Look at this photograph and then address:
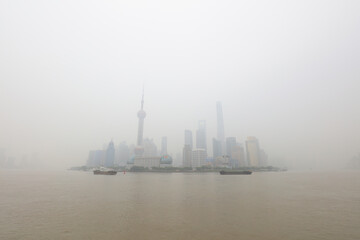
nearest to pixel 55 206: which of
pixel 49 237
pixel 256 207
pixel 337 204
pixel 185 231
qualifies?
pixel 49 237

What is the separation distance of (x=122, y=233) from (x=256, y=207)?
21346 mm

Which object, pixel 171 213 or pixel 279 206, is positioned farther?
pixel 279 206

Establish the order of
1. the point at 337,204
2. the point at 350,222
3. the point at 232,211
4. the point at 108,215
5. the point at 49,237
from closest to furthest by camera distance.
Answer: the point at 49,237
the point at 350,222
the point at 108,215
the point at 232,211
the point at 337,204

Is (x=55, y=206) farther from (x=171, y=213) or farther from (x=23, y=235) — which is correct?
(x=171, y=213)

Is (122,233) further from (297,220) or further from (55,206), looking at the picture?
(297,220)

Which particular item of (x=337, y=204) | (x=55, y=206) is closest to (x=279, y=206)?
(x=337, y=204)

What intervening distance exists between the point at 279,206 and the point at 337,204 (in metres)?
11.8

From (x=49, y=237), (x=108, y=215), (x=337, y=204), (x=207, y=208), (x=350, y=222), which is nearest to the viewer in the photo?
(x=49, y=237)

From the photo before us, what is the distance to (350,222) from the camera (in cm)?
2261

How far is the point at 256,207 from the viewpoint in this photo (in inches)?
1172

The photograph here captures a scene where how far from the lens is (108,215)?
25.1 metres

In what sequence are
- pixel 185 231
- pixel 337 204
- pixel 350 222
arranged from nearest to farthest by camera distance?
pixel 185 231, pixel 350 222, pixel 337 204

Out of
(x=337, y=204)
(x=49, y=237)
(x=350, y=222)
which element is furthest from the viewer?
(x=337, y=204)

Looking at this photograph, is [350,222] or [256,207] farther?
[256,207]
